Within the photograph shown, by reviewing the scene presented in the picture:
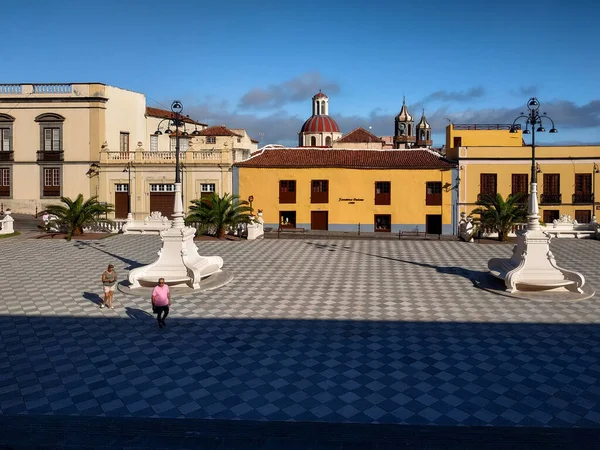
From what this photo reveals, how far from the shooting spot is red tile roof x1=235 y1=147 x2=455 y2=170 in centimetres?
3728

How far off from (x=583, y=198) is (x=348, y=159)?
1569 centimetres

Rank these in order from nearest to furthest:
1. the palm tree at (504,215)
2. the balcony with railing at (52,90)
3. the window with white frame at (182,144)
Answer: the palm tree at (504,215) → the balcony with railing at (52,90) → the window with white frame at (182,144)

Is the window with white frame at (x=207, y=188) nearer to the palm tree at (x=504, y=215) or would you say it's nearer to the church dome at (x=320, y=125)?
the palm tree at (x=504, y=215)

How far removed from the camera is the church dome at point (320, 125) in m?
64.9

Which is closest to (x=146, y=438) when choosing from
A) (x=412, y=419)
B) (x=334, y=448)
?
(x=334, y=448)

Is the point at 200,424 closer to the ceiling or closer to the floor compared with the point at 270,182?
closer to the floor

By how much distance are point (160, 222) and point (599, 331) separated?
22295 millimetres

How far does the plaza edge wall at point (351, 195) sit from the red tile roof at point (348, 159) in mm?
336

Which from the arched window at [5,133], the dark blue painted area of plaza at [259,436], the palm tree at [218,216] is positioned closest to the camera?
the dark blue painted area of plaza at [259,436]

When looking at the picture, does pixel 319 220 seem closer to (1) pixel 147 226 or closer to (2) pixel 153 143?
(1) pixel 147 226

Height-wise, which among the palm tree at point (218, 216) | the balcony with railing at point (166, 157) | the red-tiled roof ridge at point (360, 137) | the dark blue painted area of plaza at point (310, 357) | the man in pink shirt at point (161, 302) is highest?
the red-tiled roof ridge at point (360, 137)

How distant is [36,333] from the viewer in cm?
1167

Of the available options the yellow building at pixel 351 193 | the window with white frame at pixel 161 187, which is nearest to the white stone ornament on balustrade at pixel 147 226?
the window with white frame at pixel 161 187

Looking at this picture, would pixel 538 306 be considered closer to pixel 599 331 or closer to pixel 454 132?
pixel 599 331
